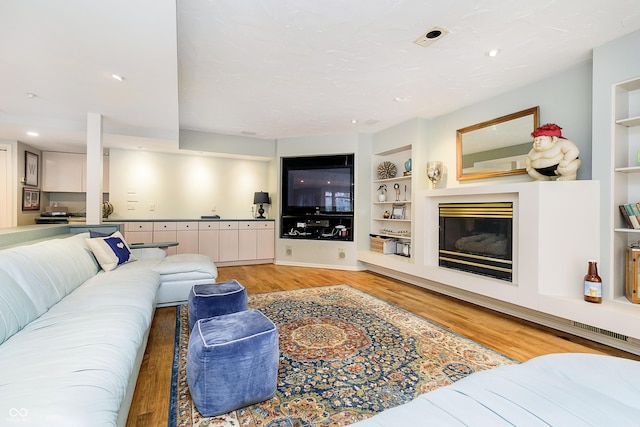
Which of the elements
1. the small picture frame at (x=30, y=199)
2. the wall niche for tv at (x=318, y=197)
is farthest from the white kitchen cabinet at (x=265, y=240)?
the small picture frame at (x=30, y=199)

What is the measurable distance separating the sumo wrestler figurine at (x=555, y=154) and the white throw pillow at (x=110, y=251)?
4.36m

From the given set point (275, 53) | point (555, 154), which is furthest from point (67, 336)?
point (555, 154)

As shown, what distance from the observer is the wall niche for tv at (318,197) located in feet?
17.9

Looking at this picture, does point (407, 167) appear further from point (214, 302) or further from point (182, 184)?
point (182, 184)

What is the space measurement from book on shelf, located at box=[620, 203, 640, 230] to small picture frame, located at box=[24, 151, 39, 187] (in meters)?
7.98

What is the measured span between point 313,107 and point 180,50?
183 cm

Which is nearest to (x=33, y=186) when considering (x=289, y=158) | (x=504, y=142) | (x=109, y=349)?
(x=289, y=158)

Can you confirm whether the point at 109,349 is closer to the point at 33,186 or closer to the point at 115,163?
the point at 115,163

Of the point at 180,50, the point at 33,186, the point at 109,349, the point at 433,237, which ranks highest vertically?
the point at 180,50

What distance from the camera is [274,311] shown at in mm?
3059

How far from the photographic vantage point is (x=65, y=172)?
5.55m

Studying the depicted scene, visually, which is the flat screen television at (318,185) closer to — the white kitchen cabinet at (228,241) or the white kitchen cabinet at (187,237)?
the white kitchen cabinet at (228,241)

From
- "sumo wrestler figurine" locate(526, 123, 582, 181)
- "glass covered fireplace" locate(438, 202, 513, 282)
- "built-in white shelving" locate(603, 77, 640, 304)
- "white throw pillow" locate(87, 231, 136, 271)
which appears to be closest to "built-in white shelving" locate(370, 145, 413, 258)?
"glass covered fireplace" locate(438, 202, 513, 282)

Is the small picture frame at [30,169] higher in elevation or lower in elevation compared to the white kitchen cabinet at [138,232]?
higher
